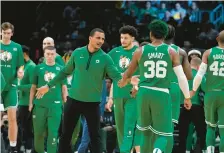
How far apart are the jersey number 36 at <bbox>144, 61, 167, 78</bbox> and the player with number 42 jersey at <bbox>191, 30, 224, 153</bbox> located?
6.12ft

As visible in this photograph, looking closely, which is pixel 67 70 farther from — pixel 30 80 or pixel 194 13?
pixel 194 13

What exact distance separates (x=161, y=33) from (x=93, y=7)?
13570 mm

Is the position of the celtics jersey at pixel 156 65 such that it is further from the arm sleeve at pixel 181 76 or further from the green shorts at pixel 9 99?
the green shorts at pixel 9 99

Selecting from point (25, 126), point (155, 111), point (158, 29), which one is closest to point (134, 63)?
point (158, 29)

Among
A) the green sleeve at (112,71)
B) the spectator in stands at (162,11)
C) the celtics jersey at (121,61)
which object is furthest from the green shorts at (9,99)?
the spectator in stands at (162,11)

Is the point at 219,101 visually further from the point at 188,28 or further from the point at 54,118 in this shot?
the point at 188,28

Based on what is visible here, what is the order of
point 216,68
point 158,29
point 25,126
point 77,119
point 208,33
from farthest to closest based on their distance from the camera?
point 208,33, point 25,126, point 216,68, point 77,119, point 158,29

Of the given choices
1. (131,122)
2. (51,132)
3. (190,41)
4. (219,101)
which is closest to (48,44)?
(51,132)

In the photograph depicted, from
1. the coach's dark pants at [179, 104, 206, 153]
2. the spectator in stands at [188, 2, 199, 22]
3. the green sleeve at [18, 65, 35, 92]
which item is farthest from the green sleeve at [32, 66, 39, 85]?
the spectator in stands at [188, 2, 199, 22]

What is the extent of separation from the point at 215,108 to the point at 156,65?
7.58ft

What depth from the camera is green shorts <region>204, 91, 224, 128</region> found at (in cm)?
1177

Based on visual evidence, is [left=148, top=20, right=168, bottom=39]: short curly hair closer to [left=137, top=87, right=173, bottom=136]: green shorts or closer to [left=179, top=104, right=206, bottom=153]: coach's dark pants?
[left=137, top=87, right=173, bottom=136]: green shorts

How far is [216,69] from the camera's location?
1180 centimetres

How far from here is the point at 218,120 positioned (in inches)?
468
